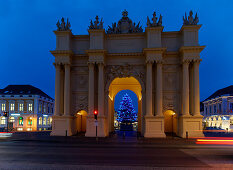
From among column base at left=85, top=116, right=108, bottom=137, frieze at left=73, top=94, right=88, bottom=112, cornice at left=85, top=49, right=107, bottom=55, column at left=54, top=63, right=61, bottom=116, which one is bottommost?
column base at left=85, top=116, right=108, bottom=137

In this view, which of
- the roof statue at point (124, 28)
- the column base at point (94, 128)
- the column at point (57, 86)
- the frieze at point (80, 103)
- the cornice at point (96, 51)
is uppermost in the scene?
the roof statue at point (124, 28)

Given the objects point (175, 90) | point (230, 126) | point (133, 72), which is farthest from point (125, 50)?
point (230, 126)

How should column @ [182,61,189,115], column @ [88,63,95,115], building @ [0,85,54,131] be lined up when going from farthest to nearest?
building @ [0,85,54,131], column @ [88,63,95,115], column @ [182,61,189,115]

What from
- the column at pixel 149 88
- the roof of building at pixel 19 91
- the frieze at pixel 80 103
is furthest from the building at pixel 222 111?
the roof of building at pixel 19 91

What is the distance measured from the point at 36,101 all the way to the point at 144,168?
154 feet

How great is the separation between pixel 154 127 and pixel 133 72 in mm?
7581

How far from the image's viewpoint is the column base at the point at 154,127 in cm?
2544

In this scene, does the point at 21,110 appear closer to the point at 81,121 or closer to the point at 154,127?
the point at 81,121

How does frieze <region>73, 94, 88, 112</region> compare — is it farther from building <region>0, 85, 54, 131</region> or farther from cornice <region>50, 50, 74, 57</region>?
building <region>0, 85, 54, 131</region>

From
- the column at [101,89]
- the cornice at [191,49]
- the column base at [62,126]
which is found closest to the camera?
the cornice at [191,49]

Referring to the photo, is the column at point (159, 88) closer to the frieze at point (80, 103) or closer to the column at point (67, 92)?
the frieze at point (80, 103)

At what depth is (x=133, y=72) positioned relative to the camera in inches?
1101

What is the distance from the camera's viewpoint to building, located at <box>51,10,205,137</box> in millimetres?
26328

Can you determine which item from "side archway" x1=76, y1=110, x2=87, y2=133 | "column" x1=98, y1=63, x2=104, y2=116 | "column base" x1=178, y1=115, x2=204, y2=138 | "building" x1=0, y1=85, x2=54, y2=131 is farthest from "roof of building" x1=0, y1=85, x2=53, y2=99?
"column base" x1=178, y1=115, x2=204, y2=138
